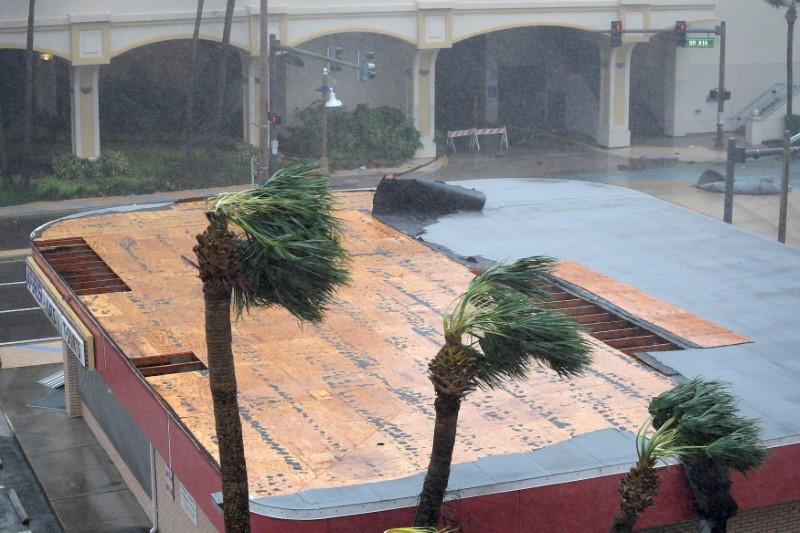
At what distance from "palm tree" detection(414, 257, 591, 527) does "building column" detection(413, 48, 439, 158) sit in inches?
1880

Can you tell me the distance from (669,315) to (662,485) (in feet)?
21.3

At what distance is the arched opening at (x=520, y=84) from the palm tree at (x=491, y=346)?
178 feet

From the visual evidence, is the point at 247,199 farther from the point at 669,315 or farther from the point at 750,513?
the point at 669,315

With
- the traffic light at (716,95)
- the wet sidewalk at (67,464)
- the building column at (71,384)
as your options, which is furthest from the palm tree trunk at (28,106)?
the traffic light at (716,95)

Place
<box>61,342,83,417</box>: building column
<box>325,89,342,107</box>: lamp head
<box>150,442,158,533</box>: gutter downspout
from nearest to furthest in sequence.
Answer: <box>150,442,158,533</box>: gutter downspout < <box>61,342,83,417</box>: building column < <box>325,89,342,107</box>: lamp head

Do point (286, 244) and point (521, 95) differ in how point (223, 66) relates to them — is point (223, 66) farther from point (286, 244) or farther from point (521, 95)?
point (286, 244)

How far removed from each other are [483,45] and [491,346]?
57.0 meters

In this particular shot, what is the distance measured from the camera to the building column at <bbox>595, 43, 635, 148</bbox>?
62.8m

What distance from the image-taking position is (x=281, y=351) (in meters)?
18.6

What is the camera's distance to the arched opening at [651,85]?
66.8m

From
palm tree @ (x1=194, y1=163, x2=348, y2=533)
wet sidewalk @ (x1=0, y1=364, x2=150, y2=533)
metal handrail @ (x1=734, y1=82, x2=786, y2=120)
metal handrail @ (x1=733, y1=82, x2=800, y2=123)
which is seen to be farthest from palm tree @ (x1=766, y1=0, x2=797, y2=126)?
palm tree @ (x1=194, y1=163, x2=348, y2=533)

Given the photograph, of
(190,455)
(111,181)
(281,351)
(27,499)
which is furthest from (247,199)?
(111,181)

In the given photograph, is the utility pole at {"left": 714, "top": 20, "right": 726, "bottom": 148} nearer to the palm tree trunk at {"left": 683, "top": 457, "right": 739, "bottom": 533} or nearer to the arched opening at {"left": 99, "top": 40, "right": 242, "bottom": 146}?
the arched opening at {"left": 99, "top": 40, "right": 242, "bottom": 146}

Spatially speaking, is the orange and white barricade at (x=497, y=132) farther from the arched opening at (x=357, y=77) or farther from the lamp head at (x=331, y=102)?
the lamp head at (x=331, y=102)
